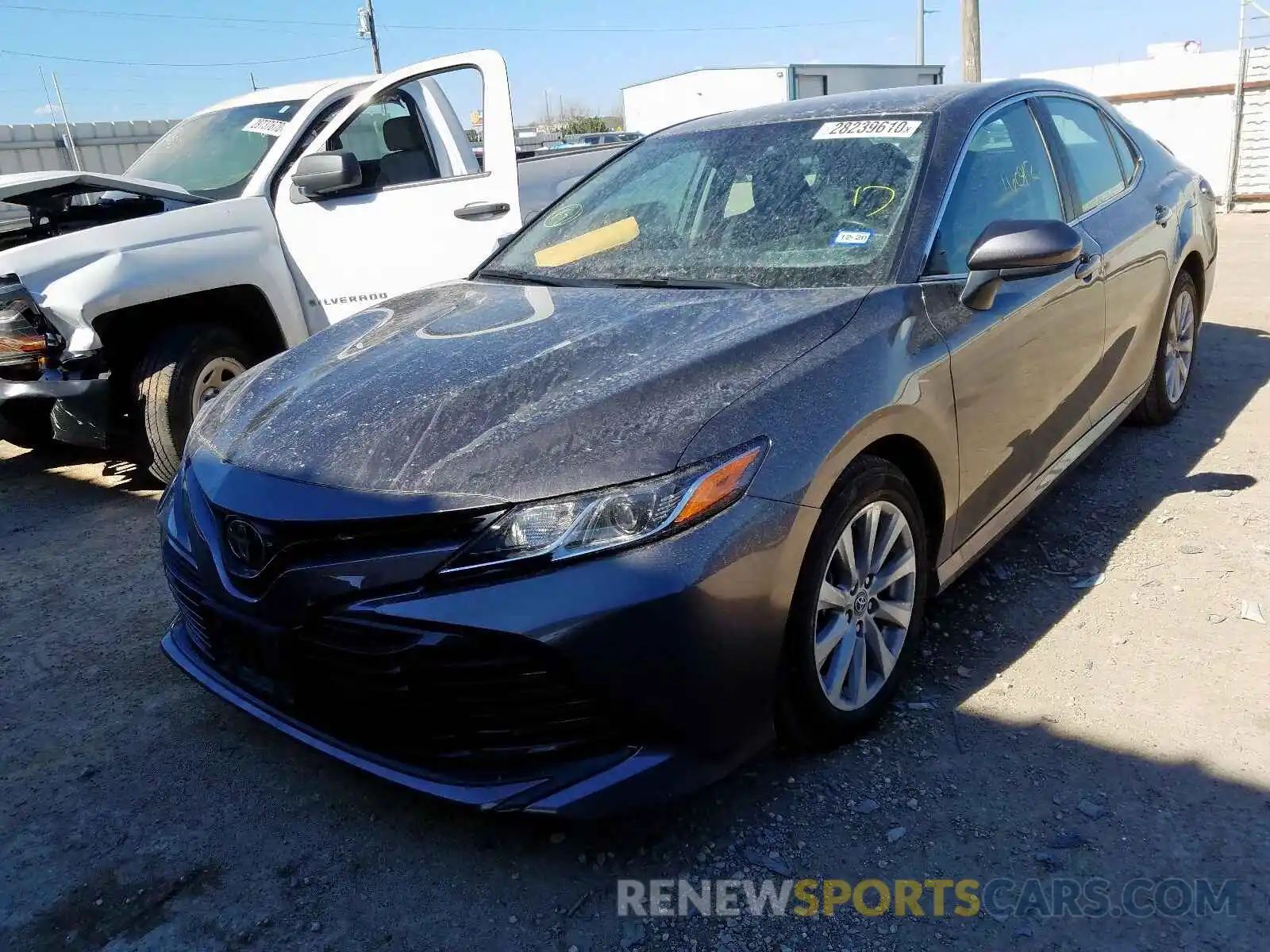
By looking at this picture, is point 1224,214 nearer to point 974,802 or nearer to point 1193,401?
point 1193,401

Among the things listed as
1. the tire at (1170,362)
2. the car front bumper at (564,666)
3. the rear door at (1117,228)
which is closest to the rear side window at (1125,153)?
the rear door at (1117,228)

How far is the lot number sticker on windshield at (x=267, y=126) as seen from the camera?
5.58 meters

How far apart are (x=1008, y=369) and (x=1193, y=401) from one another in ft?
9.58

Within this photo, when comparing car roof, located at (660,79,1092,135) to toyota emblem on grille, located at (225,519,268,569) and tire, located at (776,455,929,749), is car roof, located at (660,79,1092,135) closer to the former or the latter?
tire, located at (776,455,929,749)

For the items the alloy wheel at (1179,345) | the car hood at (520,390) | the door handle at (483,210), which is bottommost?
the alloy wheel at (1179,345)

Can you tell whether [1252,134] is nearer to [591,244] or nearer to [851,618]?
[591,244]

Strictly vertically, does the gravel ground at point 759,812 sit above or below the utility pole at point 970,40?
below

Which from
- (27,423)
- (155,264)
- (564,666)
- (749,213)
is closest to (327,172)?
(155,264)

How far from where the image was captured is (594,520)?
2.04 meters

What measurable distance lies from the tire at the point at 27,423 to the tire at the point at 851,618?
143 inches

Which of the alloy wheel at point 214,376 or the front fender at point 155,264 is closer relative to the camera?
the front fender at point 155,264

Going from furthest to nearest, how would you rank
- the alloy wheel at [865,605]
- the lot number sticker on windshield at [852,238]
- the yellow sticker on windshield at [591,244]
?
the yellow sticker on windshield at [591,244]
the lot number sticker on windshield at [852,238]
the alloy wheel at [865,605]

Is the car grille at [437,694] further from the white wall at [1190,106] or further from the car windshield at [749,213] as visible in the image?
the white wall at [1190,106]

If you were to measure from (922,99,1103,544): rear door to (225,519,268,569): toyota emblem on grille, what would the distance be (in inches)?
71.1
